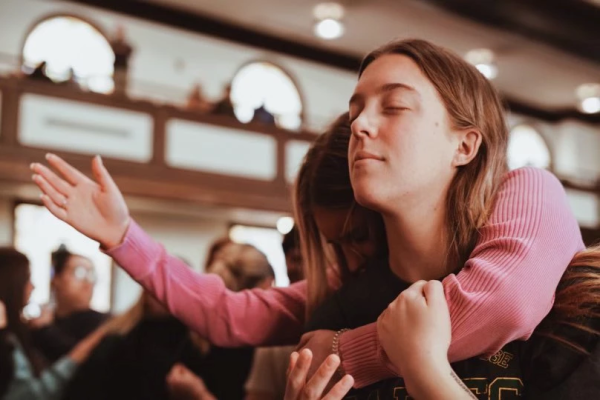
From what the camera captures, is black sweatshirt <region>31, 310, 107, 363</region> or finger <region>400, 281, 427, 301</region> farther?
black sweatshirt <region>31, 310, 107, 363</region>

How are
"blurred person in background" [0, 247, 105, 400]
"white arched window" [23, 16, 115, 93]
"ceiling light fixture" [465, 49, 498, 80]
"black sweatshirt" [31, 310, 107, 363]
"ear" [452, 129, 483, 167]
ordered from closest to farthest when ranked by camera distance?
"ear" [452, 129, 483, 167] → "blurred person in background" [0, 247, 105, 400] → "black sweatshirt" [31, 310, 107, 363] → "white arched window" [23, 16, 115, 93] → "ceiling light fixture" [465, 49, 498, 80]

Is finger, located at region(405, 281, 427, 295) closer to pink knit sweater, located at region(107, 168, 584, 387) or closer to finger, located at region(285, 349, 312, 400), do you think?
pink knit sweater, located at region(107, 168, 584, 387)

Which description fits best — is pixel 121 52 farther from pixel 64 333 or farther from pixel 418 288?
pixel 418 288

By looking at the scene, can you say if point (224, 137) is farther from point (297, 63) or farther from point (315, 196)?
point (315, 196)

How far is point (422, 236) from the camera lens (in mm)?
1533

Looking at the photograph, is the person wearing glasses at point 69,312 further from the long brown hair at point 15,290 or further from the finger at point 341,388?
the finger at point 341,388

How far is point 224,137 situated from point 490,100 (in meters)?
9.30

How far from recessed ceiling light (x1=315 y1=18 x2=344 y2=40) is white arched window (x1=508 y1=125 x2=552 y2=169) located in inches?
207

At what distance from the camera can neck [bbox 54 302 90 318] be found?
163 inches

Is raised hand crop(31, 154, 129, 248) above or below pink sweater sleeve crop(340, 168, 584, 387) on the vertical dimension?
above

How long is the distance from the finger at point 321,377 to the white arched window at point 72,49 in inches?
378

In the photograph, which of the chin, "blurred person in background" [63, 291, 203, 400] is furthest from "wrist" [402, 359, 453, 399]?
"blurred person in background" [63, 291, 203, 400]

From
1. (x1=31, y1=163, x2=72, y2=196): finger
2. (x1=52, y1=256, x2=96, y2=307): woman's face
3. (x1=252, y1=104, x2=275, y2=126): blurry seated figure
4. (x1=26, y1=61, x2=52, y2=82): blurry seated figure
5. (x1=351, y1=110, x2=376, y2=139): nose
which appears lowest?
(x1=52, y1=256, x2=96, y2=307): woman's face

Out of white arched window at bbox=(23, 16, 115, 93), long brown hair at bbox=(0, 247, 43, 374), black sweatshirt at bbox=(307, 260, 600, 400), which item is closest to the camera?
black sweatshirt at bbox=(307, 260, 600, 400)
